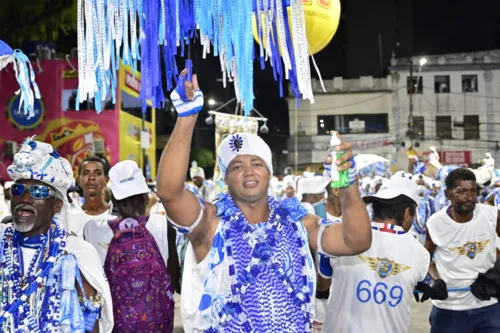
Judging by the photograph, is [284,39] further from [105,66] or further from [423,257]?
[423,257]

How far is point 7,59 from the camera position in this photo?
9.45 feet

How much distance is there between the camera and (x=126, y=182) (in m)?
4.02

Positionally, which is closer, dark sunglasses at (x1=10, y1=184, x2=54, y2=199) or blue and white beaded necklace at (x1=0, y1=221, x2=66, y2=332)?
blue and white beaded necklace at (x1=0, y1=221, x2=66, y2=332)

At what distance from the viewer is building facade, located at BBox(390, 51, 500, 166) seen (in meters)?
36.2

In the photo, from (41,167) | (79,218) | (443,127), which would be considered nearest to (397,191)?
(41,167)

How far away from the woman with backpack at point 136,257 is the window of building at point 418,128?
34017mm

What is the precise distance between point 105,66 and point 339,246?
1.42m

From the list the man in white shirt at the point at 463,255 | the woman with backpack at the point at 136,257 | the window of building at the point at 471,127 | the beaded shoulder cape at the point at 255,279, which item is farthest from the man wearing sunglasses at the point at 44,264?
the window of building at the point at 471,127

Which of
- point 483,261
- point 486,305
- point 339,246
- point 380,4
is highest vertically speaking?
point 380,4

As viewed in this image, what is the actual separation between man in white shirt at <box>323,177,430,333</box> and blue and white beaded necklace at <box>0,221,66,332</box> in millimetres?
1690

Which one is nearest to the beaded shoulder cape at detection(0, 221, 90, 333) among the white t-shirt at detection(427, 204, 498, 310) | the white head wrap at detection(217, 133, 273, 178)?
the white head wrap at detection(217, 133, 273, 178)

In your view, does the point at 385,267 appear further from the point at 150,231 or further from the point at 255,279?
the point at 150,231

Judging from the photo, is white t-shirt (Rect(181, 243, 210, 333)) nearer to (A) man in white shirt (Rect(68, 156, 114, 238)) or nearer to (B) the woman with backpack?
(B) the woman with backpack

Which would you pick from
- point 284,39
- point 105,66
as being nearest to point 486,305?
point 284,39
